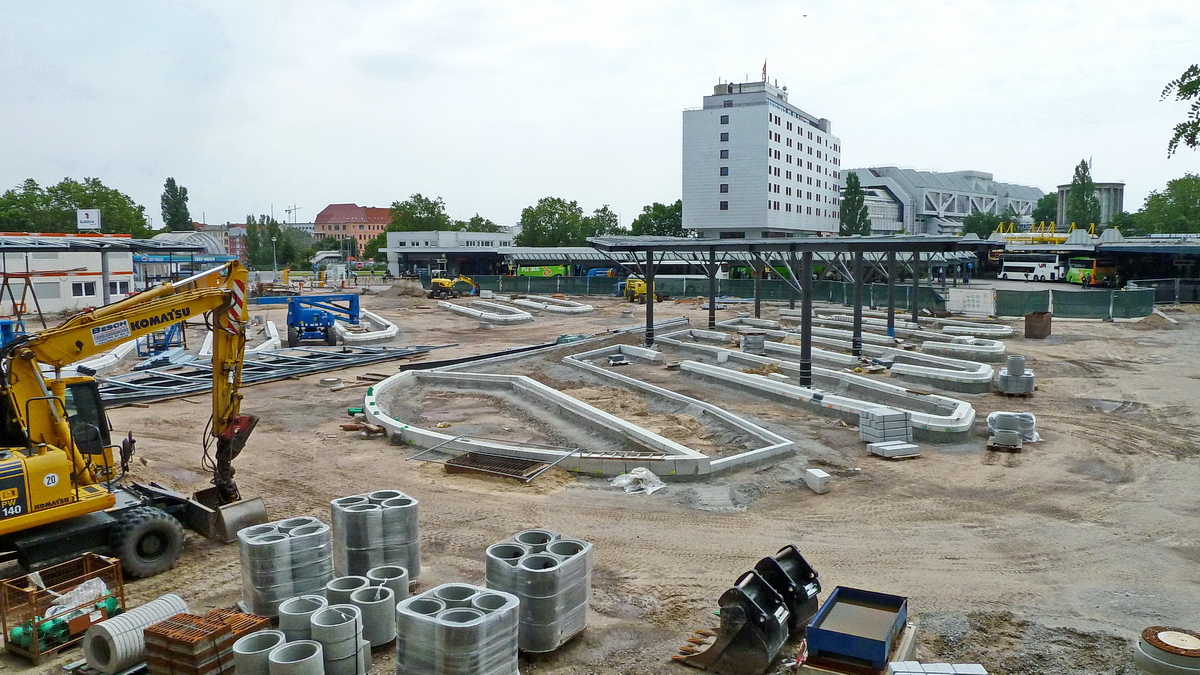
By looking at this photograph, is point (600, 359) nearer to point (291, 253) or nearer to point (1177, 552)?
point (1177, 552)

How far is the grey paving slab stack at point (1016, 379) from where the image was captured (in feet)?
66.8

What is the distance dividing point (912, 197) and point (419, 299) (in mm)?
82228

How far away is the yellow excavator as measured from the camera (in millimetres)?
8742

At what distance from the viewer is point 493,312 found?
45.0 meters

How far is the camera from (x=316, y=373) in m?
24.5

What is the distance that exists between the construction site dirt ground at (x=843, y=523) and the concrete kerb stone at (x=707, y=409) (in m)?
0.28

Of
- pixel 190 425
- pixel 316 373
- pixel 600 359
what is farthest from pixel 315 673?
pixel 600 359

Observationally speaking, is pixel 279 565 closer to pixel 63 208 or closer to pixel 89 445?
pixel 89 445

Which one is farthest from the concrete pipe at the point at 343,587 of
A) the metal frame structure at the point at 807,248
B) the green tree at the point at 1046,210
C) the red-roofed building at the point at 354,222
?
the red-roofed building at the point at 354,222

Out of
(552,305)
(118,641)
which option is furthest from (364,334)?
(118,641)

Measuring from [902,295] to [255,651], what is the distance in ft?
137

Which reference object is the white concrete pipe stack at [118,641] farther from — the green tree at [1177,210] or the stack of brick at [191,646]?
the green tree at [1177,210]

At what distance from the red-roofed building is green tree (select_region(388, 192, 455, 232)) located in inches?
2487

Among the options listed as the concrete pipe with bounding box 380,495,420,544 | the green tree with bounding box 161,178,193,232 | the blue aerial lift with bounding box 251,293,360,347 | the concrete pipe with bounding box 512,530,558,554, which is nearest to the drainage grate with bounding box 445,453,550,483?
the concrete pipe with bounding box 380,495,420,544
